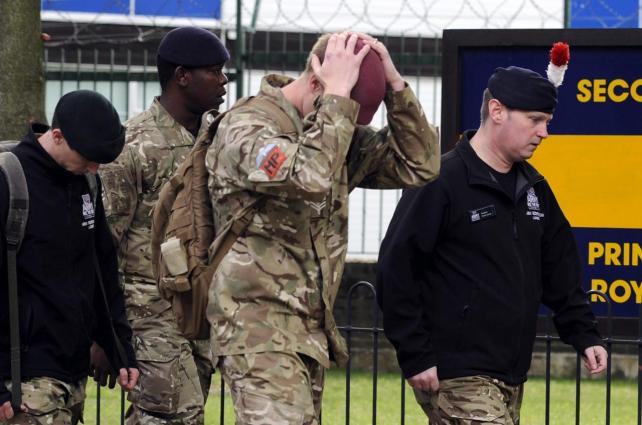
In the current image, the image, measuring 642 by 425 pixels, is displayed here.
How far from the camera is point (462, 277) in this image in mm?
4758

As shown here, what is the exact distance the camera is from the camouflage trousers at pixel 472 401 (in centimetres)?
467

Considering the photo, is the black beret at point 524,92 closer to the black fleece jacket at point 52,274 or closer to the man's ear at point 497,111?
the man's ear at point 497,111

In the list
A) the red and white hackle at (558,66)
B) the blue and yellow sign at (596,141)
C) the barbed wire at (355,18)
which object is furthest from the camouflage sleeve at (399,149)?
the barbed wire at (355,18)

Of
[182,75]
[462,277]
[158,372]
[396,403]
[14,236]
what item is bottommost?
[396,403]

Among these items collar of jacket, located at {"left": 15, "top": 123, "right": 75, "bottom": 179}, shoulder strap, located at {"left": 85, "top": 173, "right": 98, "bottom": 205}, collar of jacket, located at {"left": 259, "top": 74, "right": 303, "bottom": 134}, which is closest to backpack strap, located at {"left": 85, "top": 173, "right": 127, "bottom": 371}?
shoulder strap, located at {"left": 85, "top": 173, "right": 98, "bottom": 205}

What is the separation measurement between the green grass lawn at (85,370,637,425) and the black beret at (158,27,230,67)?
3274 millimetres

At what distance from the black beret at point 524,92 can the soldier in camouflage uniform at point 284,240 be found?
0.68 meters

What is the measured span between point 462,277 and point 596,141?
5.48 feet

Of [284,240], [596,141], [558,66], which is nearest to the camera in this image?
[284,240]

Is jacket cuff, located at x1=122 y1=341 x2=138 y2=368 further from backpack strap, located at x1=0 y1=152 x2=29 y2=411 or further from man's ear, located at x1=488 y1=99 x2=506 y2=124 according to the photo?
man's ear, located at x1=488 y1=99 x2=506 y2=124

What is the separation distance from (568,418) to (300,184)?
5.51 m

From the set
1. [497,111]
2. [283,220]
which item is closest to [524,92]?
[497,111]

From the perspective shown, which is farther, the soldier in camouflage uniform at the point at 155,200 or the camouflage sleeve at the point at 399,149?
the soldier in camouflage uniform at the point at 155,200

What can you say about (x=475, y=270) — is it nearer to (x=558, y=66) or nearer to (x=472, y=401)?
(x=472, y=401)
